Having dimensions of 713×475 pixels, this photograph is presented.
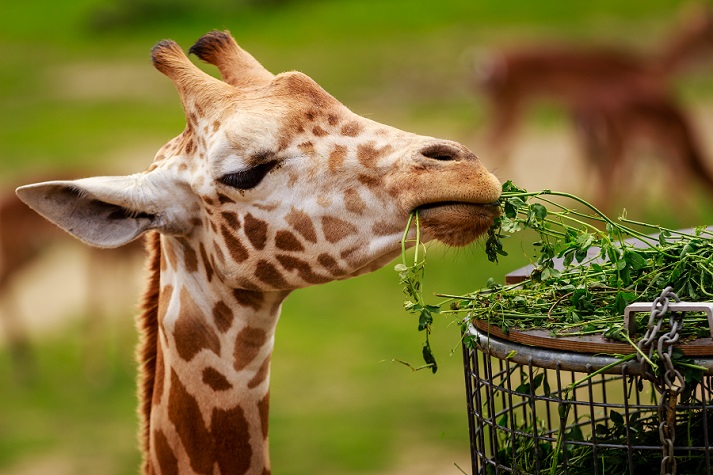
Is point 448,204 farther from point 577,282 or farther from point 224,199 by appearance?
point 224,199

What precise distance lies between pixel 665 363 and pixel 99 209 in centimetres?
169

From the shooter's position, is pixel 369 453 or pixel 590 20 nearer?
pixel 369 453

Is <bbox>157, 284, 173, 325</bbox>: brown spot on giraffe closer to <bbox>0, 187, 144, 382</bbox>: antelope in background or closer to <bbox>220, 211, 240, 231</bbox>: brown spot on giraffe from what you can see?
<bbox>220, 211, 240, 231</bbox>: brown spot on giraffe

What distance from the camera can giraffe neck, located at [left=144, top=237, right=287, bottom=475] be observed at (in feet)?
11.3

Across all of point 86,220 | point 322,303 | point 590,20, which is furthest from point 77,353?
point 590,20

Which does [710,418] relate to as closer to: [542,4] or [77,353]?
[77,353]

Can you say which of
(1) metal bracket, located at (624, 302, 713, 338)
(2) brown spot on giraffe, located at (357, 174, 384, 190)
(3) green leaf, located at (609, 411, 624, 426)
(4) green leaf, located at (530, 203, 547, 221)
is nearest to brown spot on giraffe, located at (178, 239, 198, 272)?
(2) brown spot on giraffe, located at (357, 174, 384, 190)

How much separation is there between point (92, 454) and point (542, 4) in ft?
62.9

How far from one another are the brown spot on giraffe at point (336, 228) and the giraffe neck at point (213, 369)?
0.30 m

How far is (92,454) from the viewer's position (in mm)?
8820

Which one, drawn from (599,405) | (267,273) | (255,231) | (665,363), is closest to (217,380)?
(267,273)

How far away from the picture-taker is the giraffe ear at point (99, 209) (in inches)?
130

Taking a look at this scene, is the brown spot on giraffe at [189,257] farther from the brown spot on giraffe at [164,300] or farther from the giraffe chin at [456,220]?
the giraffe chin at [456,220]

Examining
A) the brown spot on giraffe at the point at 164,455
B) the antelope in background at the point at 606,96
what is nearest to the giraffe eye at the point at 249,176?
the brown spot on giraffe at the point at 164,455
